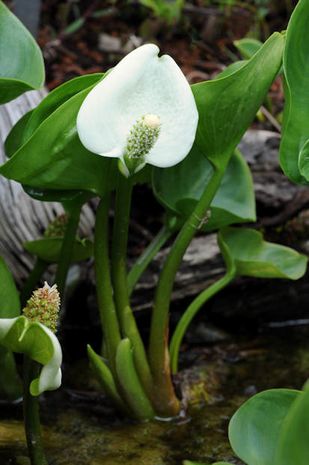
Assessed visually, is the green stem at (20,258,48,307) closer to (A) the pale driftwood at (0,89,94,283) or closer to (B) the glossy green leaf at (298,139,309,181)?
(A) the pale driftwood at (0,89,94,283)

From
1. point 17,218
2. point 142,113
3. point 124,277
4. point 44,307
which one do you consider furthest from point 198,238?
point 44,307

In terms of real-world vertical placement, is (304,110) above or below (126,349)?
above

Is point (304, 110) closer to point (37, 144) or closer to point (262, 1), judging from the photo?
point (37, 144)

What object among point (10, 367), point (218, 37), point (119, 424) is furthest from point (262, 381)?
point (218, 37)

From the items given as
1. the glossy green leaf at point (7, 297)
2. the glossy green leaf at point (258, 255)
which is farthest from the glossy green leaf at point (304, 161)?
the glossy green leaf at point (7, 297)

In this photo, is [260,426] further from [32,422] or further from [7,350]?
[7,350]

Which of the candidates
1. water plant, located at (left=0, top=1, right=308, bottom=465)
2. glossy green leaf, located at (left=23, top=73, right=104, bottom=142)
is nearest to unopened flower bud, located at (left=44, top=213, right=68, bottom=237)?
water plant, located at (left=0, top=1, right=308, bottom=465)

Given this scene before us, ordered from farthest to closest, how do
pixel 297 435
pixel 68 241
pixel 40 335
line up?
pixel 68 241, pixel 40 335, pixel 297 435
